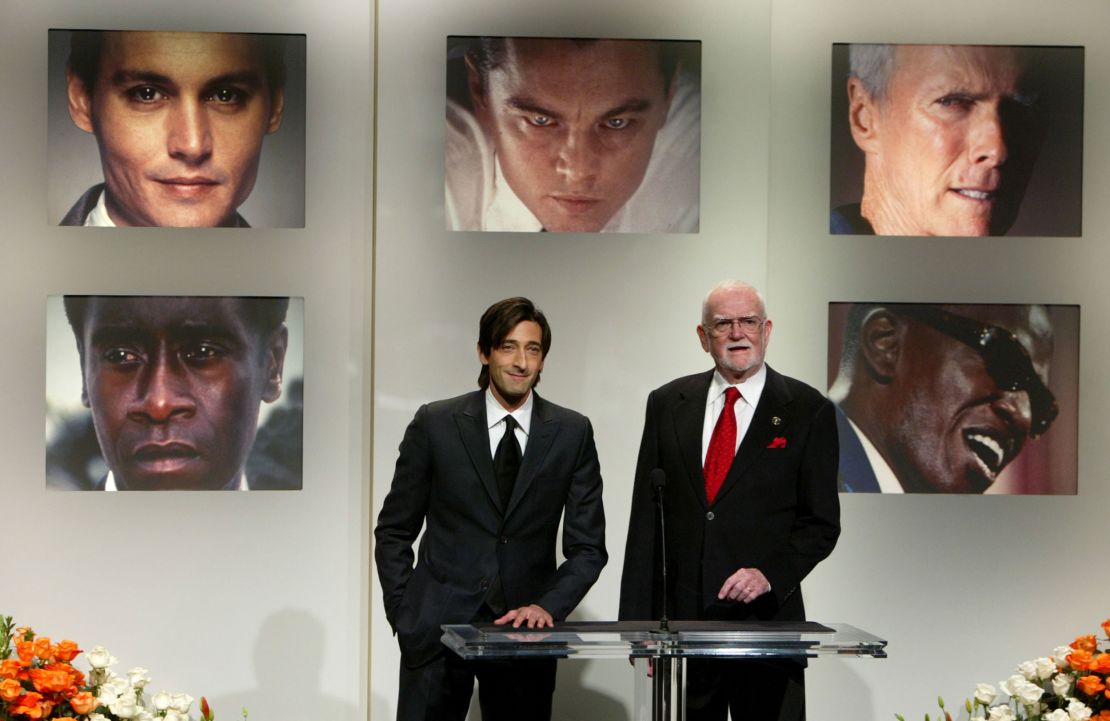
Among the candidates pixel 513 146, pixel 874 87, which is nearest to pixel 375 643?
pixel 513 146

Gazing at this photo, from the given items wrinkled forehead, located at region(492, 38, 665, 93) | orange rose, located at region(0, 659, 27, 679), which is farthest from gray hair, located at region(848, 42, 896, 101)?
orange rose, located at region(0, 659, 27, 679)

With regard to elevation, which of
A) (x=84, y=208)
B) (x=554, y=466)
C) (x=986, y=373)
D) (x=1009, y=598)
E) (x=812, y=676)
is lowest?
(x=812, y=676)

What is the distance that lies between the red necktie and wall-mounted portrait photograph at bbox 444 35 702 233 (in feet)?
4.13

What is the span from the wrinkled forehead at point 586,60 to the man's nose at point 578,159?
9.2 inches

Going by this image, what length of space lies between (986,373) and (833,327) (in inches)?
24.8

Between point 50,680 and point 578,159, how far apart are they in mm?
2586

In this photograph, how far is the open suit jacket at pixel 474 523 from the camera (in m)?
3.68

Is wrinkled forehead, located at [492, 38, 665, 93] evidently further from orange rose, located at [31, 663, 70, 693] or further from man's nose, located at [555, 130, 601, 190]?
orange rose, located at [31, 663, 70, 693]

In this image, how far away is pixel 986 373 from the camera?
16.8ft

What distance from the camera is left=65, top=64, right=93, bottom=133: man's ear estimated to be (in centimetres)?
493

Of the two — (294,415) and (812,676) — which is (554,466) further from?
(812,676)

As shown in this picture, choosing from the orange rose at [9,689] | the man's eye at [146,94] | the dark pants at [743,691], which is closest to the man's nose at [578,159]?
the man's eye at [146,94]

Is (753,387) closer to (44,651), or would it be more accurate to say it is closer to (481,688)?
(481,688)

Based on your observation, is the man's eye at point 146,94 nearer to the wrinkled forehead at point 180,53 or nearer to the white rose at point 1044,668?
the wrinkled forehead at point 180,53
